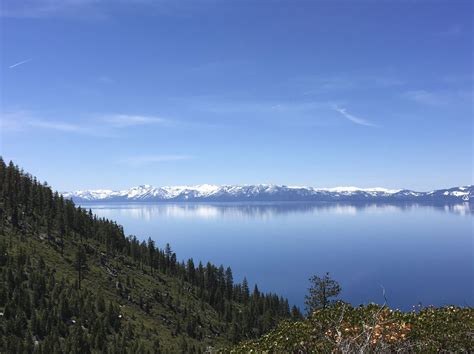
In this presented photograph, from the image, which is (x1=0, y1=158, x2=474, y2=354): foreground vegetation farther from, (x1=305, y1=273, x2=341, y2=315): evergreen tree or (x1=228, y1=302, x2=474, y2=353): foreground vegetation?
(x1=305, y1=273, x2=341, y2=315): evergreen tree

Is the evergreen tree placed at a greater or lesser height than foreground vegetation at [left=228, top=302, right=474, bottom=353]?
lesser

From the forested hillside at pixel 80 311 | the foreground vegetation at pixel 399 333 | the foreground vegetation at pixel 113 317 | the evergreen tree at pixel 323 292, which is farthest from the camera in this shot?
the forested hillside at pixel 80 311

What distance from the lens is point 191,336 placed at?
6727 inches

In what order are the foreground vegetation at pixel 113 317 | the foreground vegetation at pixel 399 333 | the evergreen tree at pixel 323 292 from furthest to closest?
the evergreen tree at pixel 323 292
the foreground vegetation at pixel 113 317
the foreground vegetation at pixel 399 333

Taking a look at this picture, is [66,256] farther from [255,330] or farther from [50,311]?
[255,330]

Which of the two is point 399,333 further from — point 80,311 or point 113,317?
point 113,317

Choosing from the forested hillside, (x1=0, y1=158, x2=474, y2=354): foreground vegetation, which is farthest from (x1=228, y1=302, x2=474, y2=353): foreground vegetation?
the forested hillside

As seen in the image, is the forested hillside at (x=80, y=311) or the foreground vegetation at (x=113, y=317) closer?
the foreground vegetation at (x=113, y=317)

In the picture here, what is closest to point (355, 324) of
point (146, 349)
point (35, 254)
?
point (146, 349)

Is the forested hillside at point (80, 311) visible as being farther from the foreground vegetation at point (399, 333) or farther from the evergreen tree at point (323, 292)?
the foreground vegetation at point (399, 333)

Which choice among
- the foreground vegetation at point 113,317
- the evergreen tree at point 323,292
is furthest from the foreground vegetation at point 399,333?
the evergreen tree at point 323,292

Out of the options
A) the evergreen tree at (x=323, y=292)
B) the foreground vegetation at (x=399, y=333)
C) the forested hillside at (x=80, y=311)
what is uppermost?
the foreground vegetation at (x=399, y=333)

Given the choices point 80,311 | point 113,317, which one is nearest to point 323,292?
point 113,317

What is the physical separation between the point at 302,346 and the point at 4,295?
399ft
